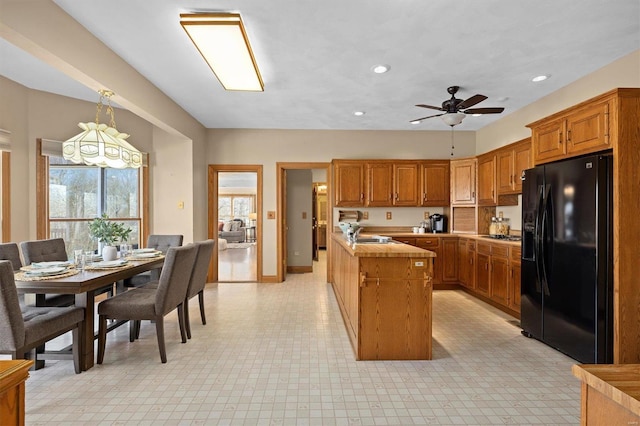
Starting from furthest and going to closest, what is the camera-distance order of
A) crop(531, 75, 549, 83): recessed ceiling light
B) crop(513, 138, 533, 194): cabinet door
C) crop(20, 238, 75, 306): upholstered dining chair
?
crop(513, 138, 533, 194): cabinet door → crop(531, 75, 549, 83): recessed ceiling light → crop(20, 238, 75, 306): upholstered dining chair

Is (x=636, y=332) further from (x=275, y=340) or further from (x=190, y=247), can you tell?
(x=190, y=247)

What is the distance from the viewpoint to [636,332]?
2389 mm

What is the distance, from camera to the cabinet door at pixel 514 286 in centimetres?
371

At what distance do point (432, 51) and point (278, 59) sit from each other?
1455 mm

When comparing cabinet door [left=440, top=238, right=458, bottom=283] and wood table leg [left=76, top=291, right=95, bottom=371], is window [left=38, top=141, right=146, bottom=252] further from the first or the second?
cabinet door [left=440, top=238, right=458, bottom=283]

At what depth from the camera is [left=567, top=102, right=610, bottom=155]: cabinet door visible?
8.13 ft

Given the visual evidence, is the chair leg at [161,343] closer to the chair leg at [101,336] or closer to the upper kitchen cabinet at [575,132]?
the chair leg at [101,336]

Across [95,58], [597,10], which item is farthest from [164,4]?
[597,10]

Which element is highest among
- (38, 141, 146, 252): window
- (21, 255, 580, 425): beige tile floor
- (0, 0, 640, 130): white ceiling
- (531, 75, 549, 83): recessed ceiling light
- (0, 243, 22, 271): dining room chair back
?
(0, 0, 640, 130): white ceiling

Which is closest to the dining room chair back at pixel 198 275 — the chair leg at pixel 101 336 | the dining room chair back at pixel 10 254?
the chair leg at pixel 101 336

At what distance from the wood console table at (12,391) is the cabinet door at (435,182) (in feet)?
17.6

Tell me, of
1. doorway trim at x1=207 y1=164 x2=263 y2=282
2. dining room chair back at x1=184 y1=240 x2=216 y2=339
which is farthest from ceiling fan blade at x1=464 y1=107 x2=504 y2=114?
doorway trim at x1=207 y1=164 x2=263 y2=282

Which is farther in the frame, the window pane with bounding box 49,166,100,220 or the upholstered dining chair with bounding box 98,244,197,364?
the window pane with bounding box 49,166,100,220

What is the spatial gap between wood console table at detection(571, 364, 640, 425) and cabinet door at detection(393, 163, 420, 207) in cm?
463
